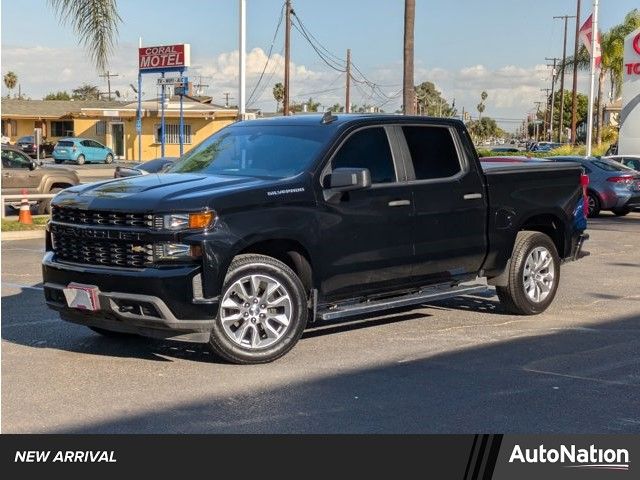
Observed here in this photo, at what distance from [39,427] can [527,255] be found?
5.49 meters

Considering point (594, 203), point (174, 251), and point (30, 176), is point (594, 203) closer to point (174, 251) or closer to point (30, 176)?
point (30, 176)

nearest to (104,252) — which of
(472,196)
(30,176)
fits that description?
(472,196)

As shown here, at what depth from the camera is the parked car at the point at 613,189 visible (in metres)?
22.9

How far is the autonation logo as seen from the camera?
4.89 metres

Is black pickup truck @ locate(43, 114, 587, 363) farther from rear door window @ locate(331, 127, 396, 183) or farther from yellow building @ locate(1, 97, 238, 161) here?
yellow building @ locate(1, 97, 238, 161)

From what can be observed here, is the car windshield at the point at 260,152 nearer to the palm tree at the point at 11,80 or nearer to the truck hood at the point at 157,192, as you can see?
the truck hood at the point at 157,192

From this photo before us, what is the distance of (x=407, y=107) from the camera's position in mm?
27516

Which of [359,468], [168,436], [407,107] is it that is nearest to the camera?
[359,468]

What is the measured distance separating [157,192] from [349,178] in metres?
1.57

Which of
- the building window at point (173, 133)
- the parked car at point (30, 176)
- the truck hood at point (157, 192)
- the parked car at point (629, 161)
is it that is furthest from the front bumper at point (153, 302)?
the building window at point (173, 133)

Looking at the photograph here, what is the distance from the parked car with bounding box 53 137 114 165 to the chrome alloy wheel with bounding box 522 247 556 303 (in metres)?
49.9

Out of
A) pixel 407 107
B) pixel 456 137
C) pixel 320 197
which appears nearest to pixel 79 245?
pixel 320 197

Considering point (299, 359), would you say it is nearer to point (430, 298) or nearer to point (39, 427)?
point (430, 298)

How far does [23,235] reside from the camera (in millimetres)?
17812
